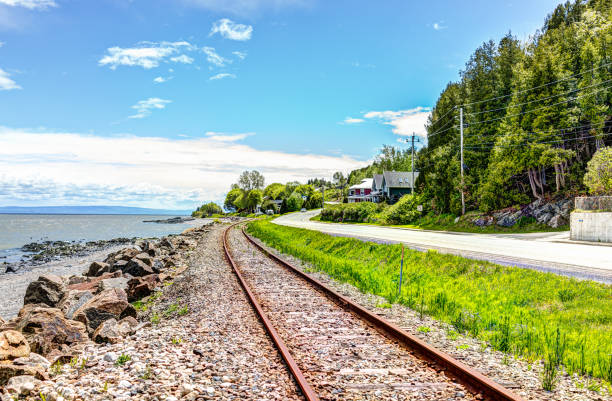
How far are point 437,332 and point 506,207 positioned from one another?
3538 cm

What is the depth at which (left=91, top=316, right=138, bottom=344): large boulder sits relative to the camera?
7430 millimetres

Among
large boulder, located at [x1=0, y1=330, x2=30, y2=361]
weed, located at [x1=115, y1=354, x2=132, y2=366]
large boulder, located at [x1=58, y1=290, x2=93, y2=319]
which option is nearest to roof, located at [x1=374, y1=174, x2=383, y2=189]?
large boulder, located at [x1=58, y1=290, x2=93, y2=319]

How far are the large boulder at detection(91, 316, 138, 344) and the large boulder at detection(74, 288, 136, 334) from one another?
3.74 ft

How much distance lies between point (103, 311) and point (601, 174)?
31.2 metres

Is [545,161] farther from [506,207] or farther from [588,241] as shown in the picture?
[588,241]

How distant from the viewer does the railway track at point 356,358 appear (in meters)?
4.93

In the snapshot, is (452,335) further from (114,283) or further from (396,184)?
(396,184)

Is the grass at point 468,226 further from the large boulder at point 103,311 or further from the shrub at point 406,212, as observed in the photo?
the large boulder at point 103,311

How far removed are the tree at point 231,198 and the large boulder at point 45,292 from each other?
504ft

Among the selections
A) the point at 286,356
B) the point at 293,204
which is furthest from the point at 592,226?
the point at 293,204

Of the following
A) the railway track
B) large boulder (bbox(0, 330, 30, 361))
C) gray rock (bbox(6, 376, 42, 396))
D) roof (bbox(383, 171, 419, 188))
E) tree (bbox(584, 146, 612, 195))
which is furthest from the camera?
roof (bbox(383, 171, 419, 188))

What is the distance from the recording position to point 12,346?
20.6ft

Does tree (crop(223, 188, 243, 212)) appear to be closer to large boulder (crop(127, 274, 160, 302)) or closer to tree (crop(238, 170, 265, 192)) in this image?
tree (crop(238, 170, 265, 192))

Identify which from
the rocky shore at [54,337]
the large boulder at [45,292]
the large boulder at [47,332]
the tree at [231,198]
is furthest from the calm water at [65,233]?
the tree at [231,198]
